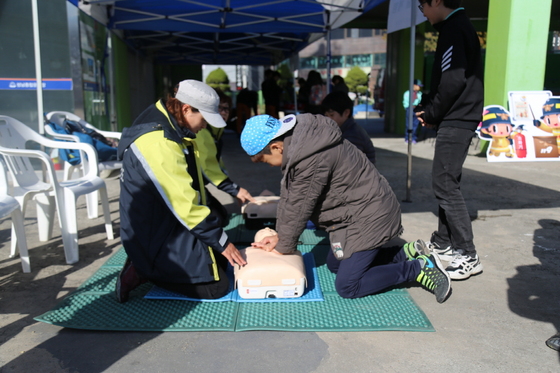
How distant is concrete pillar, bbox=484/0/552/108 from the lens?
8.41 metres

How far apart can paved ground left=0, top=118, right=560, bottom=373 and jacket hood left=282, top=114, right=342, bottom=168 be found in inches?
37.3

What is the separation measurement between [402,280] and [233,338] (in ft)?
3.69

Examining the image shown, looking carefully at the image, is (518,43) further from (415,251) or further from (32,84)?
(32,84)

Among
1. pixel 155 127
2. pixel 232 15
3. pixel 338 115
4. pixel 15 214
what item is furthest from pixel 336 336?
pixel 232 15

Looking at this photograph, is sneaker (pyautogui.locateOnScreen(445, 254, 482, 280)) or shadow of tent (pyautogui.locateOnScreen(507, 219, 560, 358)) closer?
shadow of tent (pyautogui.locateOnScreen(507, 219, 560, 358))

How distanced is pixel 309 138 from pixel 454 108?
121cm

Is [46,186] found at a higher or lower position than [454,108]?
lower

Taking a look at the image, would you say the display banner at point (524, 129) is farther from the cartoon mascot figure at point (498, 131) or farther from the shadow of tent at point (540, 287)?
the shadow of tent at point (540, 287)

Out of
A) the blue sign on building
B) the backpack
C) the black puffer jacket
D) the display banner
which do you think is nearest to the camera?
the black puffer jacket

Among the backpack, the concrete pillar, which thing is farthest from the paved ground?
the concrete pillar

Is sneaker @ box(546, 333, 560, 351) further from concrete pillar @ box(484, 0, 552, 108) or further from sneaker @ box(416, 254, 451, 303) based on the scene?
concrete pillar @ box(484, 0, 552, 108)

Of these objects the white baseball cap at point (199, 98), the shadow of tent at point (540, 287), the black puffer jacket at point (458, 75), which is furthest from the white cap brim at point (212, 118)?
the shadow of tent at point (540, 287)

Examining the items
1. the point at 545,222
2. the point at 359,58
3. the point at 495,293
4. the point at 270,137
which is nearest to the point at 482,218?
the point at 545,222

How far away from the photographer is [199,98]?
273 centimetres
